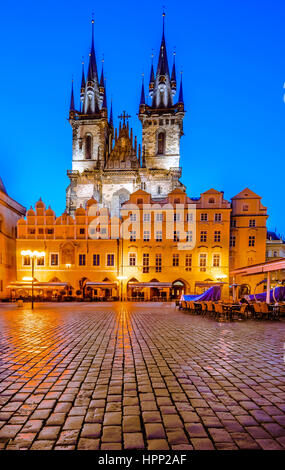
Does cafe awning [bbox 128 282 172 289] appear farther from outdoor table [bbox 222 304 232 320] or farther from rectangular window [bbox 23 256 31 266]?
outdoor table [bbox 222 304 232 320]

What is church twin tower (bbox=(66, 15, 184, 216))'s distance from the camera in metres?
49.0

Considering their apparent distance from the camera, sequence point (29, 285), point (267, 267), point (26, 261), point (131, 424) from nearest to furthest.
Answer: point (131, 424)
point (267, 267)
point (29, 285)
point (26, 261)

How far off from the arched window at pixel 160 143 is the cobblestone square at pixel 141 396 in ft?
153

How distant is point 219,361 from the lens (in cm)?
564

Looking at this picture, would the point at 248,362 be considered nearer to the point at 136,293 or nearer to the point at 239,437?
the point at 239,437

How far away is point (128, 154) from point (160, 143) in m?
6.38

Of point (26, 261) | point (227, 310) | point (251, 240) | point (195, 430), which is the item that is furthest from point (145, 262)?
point (195, 430)

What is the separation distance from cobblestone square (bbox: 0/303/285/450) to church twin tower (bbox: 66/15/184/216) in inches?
1674

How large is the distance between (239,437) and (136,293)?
32979 mm

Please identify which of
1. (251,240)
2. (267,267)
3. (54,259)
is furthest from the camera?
(251,240)

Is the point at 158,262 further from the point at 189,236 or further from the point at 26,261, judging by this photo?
the point at 26,261

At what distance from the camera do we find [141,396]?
384cm

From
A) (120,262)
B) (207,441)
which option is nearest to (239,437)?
(207,441)

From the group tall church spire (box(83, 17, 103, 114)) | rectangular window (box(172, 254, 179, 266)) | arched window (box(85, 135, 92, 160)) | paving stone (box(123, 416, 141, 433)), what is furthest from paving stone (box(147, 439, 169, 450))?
tall church spire (box(83, 17, 103, 114))
